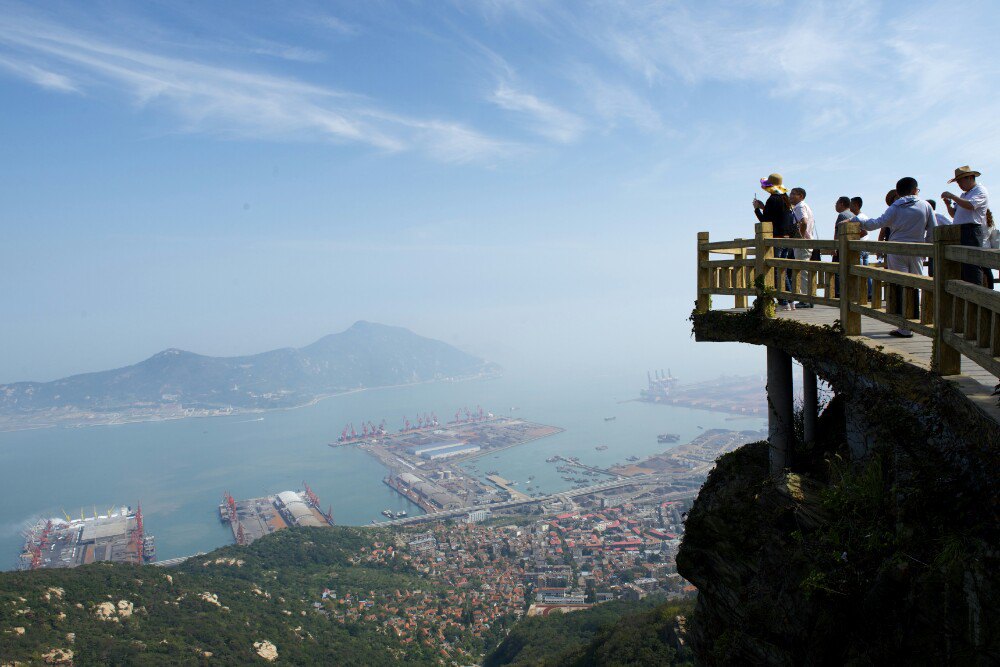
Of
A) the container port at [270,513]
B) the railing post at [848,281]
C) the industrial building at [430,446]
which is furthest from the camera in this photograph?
the industrial building at [430,446]

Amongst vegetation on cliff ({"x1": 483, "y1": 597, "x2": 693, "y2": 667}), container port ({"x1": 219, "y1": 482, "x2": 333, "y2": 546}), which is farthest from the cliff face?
container port ({"x1": 219, "y1": 482, "x2": 333, "y2": 546})

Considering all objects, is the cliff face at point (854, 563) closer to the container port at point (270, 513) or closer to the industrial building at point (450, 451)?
the container port at point (270, 513)

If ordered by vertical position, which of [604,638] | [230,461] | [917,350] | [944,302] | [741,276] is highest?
[741,276]

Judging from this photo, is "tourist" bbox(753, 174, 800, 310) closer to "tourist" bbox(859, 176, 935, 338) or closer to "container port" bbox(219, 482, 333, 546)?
"tourist" bbox(859, 176, 935, 338)

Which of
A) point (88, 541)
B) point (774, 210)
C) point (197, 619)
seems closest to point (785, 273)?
point (774, 210)

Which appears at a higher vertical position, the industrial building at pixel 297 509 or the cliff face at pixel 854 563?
the cliff face at pixel 854 563

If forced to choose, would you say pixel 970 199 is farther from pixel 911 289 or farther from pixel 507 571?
pixel 507 571

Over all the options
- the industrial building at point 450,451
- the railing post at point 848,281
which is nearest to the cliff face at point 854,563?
the railing post at point 848,281
